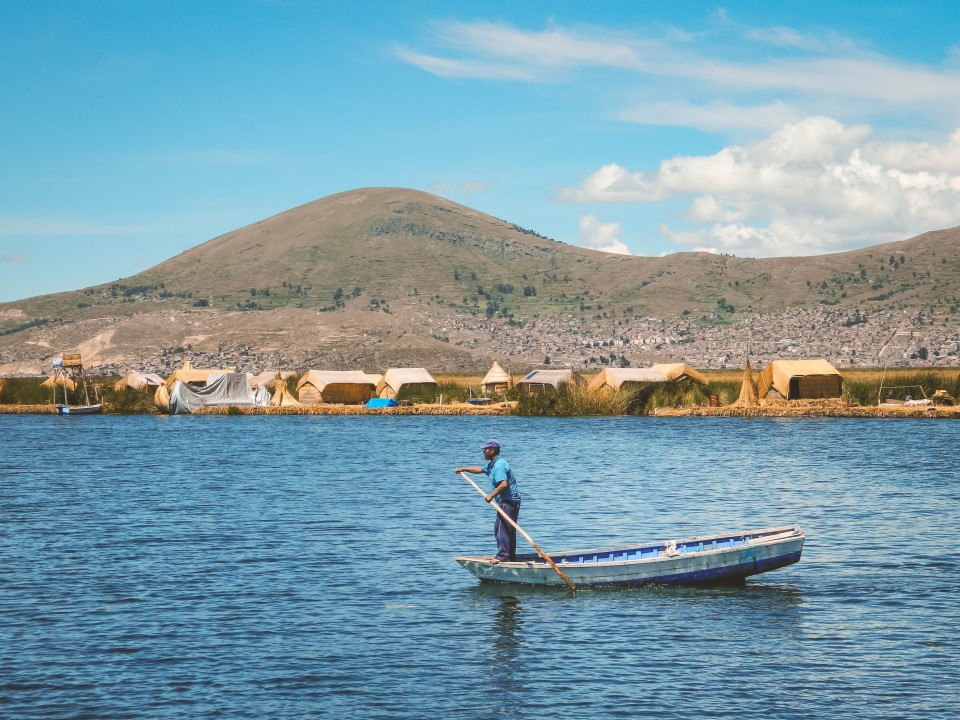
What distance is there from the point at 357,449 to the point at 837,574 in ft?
142

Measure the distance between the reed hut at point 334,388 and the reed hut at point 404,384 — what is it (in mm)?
1522

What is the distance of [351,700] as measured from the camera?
16.7 m

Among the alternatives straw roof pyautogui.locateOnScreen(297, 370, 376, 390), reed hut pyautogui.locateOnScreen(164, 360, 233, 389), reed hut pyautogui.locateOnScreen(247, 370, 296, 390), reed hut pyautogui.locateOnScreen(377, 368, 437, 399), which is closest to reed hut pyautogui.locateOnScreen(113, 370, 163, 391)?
reed hut pyautogui.locateOnScreen(164, 360, 233, 389)

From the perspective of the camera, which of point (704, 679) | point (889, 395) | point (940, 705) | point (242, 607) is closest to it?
point (940, 705)

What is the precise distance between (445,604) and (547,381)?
80.7 m

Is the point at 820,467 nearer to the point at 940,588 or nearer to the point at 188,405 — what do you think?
the point at 940,588

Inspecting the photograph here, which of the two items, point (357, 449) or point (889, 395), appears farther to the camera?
point (889, 395)

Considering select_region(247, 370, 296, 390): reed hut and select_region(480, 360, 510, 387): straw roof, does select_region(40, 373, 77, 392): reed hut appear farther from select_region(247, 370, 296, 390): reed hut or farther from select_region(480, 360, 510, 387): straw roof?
select_region(480, 360, 510, 387): straw roof

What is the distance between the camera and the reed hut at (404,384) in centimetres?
10812

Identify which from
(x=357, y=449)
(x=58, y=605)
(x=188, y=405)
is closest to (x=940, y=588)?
(x=58, y=605)

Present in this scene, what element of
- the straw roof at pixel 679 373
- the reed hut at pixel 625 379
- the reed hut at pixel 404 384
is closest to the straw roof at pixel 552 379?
the reed hut at pixel 625 379

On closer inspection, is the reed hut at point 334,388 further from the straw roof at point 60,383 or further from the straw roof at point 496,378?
the straw roof at point 60,383

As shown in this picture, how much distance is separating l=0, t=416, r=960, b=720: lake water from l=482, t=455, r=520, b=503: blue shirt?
1.95 meters

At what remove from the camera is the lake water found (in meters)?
17.0
